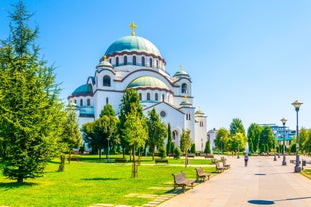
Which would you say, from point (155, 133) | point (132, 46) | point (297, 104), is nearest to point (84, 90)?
point (132, 46)

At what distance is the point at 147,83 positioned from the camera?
59906 mm

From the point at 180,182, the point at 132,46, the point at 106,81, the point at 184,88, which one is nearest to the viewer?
the point at 180,182

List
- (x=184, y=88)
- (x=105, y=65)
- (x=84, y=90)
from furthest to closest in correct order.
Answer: (x=184, y=88)
(x=84, y=90)
(x=105, y=65)

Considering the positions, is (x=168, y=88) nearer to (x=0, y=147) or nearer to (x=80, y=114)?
(x=80, y=114)

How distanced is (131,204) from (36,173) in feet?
23.7

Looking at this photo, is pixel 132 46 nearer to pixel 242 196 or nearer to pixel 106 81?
pixel 106 81

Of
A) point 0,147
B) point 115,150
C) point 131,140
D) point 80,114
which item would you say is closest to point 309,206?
point 131,140

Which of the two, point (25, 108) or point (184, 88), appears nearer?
point (25, 108)

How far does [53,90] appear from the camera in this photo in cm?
1627

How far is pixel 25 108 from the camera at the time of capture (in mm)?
14773

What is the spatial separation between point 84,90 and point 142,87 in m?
15.2

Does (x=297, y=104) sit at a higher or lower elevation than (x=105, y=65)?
lower

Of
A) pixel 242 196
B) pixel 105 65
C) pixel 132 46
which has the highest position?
pixel 132 46

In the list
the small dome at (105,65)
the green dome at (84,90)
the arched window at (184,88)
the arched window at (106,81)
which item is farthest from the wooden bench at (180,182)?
the arched window at (184,88)
